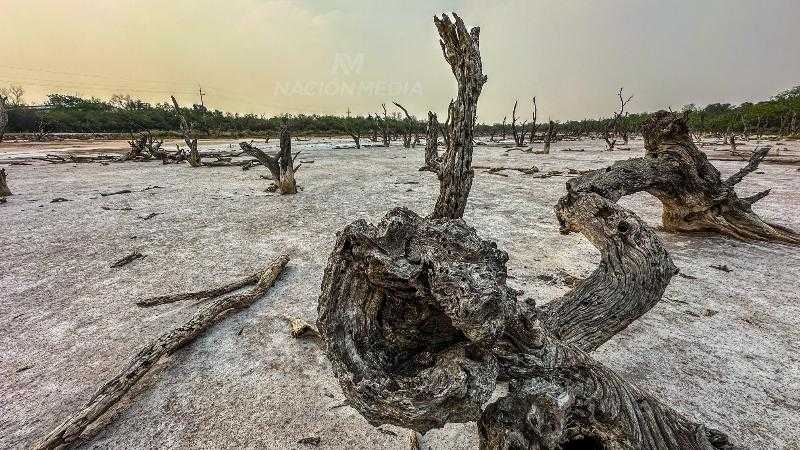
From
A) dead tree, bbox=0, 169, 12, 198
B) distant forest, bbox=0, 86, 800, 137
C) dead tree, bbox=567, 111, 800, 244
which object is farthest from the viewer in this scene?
distant forest, bbox=0, 86, 800, 137

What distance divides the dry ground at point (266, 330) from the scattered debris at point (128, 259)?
0.13 meters

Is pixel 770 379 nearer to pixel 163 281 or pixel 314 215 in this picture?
pixel 163 281

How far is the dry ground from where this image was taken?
2.74 m

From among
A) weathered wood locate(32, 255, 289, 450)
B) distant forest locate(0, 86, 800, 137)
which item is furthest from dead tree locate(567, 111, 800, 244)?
distant forest locate(0, 86, 800, 137)

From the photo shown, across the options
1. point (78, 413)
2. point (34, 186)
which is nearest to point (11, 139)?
point (34, 186)

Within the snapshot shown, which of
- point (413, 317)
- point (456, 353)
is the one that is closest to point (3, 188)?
point (413, 317)

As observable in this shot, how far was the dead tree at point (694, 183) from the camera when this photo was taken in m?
6.15

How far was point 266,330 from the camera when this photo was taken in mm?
4035

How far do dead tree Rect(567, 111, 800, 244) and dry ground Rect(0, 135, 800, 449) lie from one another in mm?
361

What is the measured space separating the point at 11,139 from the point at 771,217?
60.2 meters

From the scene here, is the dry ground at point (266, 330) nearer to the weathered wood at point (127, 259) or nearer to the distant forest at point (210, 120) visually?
the weathered wood at point (127, 259)

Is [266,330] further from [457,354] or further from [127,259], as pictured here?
[127,259]

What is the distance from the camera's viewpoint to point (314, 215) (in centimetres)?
904

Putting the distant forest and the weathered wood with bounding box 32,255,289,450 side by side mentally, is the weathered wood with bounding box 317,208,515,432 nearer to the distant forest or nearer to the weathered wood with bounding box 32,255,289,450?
the weathered wood with bounding box 32,255,289,450
